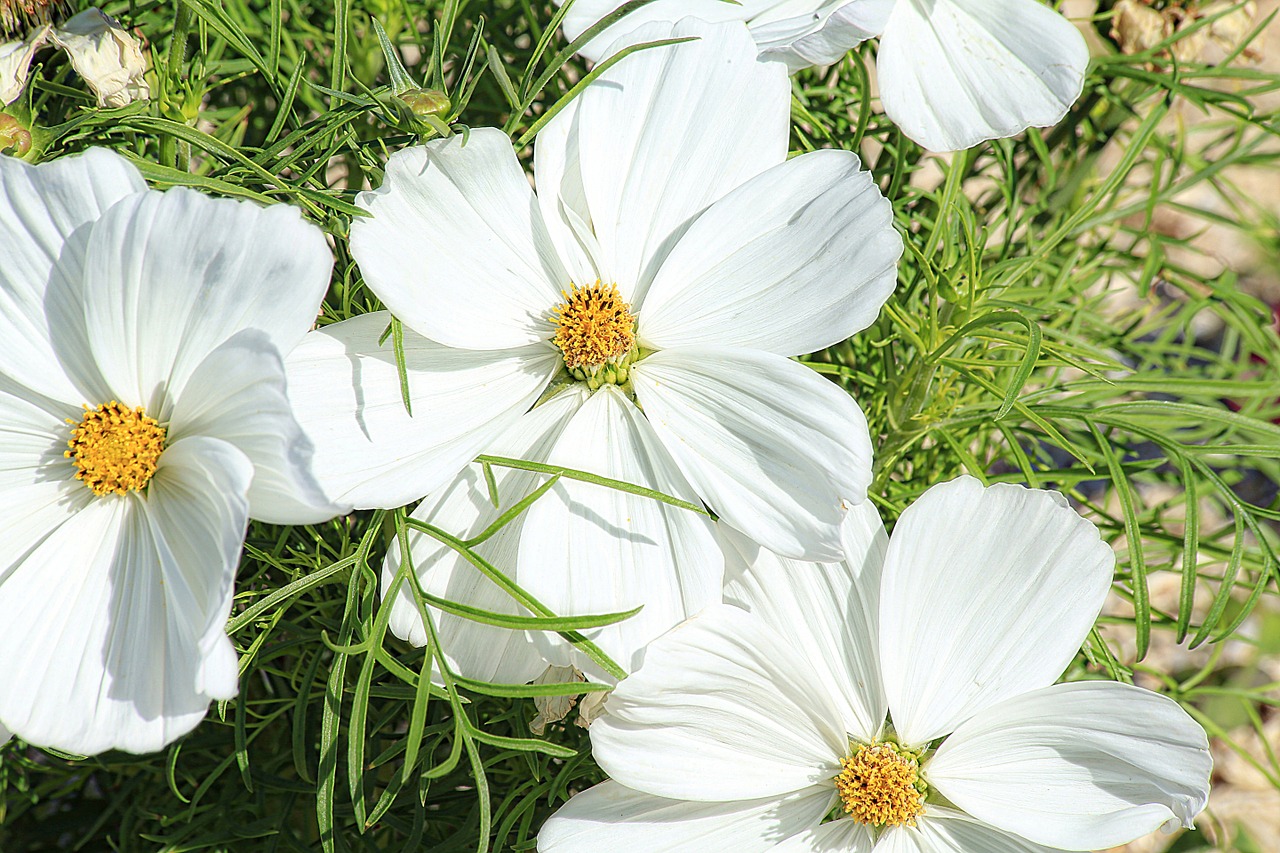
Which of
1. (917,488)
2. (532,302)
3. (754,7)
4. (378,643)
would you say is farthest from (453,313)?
(917,488)

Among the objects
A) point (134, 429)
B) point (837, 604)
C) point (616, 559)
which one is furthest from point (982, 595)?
point (134, 429)

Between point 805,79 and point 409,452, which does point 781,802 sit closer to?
point 409,452

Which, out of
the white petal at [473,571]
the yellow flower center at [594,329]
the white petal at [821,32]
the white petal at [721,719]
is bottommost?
the white petal at [721,719]

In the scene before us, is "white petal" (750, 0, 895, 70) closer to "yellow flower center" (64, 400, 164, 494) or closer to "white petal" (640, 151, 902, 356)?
"white petal" (640, 151, 902, 356)

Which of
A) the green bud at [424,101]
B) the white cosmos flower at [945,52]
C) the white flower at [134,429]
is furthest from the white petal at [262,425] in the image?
the white cosmos flower at [945,52]

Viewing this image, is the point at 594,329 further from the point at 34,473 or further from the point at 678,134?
the point at 34,473

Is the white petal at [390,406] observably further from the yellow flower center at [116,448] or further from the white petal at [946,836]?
the white petal at [946,836]

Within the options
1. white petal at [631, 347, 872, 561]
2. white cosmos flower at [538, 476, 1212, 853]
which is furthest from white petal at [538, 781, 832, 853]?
white petal at [631, 347, 872, 561]
